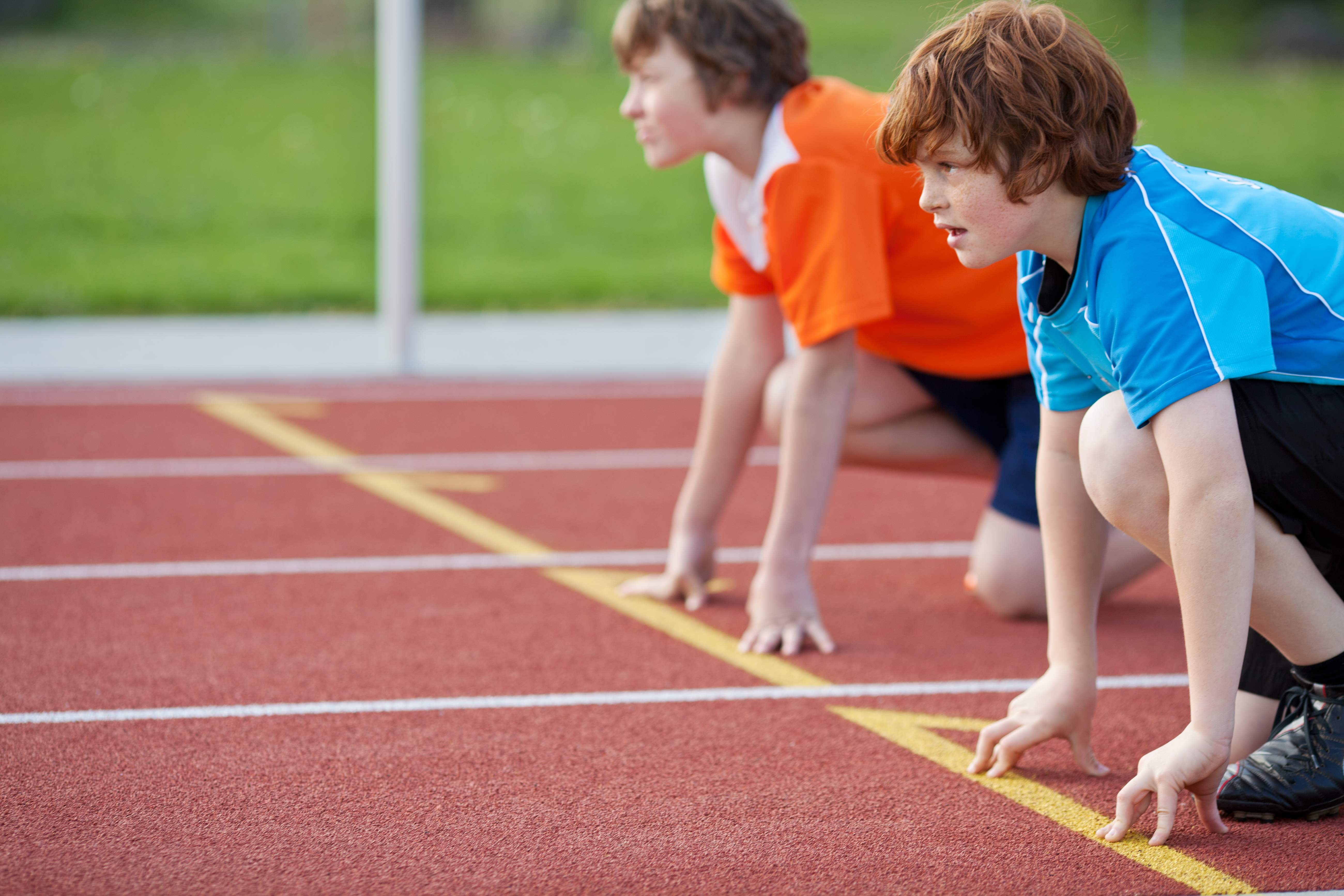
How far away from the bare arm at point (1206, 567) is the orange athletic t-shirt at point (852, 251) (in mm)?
960

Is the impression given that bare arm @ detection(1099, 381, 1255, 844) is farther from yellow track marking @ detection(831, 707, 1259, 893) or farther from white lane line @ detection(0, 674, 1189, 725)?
white lane line @ detection(0, 674, 1189, 725)

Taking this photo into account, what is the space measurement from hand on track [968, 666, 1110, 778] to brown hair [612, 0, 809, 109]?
1385mm

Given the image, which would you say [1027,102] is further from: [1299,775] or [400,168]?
[400,168]

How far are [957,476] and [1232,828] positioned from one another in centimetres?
144

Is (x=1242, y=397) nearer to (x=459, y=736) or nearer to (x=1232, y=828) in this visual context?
(x=1232, y=828)

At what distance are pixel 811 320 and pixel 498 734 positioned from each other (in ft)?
3.24

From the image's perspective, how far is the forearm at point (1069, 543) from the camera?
225 centimetres

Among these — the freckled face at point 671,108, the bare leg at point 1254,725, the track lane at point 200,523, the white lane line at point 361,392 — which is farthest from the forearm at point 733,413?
the white lane line at point 361,392

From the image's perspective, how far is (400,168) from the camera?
650 centimetres

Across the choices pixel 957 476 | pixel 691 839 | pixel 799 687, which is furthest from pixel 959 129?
pixel 957 476

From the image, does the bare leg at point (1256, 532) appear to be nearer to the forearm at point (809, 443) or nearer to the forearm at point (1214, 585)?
the forearm at point (1214, 585)

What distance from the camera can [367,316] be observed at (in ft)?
26.5

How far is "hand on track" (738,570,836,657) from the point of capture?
298 centimetres

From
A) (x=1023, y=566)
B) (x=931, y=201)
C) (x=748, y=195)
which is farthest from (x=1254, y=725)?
(x=748, y=195)
